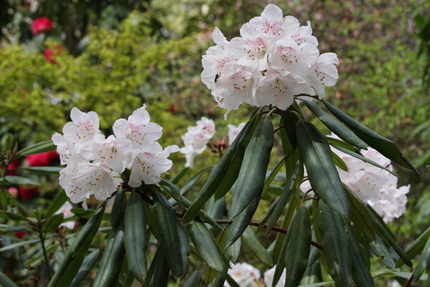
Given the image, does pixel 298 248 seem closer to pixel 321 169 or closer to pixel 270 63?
pixel 321 169

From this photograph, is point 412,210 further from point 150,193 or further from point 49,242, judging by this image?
point 150,193

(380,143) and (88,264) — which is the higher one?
(380,143)

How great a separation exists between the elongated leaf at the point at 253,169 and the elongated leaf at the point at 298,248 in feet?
0.37

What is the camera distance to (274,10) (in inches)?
31.4

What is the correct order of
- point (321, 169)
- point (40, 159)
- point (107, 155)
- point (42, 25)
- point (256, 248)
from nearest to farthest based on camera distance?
point (321, 169)
point (107, 155)
point (256, 248)
point (40, 159)
point (42, 25)

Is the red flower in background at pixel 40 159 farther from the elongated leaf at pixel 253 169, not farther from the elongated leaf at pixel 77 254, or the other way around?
the elongated leaf at pixel 253 169

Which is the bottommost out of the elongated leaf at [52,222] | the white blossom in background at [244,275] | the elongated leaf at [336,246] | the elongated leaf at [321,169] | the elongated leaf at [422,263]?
the white blossom in background at [244,275]

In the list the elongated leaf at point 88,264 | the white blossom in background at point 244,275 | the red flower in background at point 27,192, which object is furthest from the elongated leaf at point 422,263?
Result: the red flower in background at point 27,192

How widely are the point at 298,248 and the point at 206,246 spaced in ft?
0.48

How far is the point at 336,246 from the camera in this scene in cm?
74

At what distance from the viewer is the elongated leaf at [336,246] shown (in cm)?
70

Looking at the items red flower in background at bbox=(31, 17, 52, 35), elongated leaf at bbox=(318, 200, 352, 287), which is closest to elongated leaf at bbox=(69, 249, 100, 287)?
elongated leaf at bbox=(318, 200, 352, 287)

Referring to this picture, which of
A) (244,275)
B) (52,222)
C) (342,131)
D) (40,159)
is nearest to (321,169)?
(342,131)

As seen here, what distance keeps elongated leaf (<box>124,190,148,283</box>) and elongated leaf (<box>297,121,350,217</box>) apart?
0.27 meters
